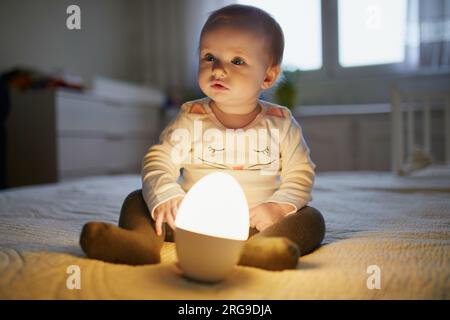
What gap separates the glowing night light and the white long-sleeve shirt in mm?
236

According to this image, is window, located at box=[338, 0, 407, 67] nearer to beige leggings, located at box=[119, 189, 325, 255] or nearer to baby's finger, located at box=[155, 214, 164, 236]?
beige leggings, located at box=[119, 189, 325, 255]

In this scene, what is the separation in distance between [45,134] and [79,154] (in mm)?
249

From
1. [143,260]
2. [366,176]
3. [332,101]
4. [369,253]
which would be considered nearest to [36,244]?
[143,260]

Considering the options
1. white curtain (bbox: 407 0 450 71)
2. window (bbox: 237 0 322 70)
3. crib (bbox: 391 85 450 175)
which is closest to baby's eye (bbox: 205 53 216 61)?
crib (bbox: 391 85 450 175)

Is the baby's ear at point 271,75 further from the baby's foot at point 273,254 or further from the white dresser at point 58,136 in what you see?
Answer: the white dresser at point 58,136

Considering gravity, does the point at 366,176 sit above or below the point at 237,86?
below

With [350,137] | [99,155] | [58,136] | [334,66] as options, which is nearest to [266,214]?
[58,136]

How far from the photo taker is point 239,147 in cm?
79

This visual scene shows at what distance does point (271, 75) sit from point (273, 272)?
0.41 meters

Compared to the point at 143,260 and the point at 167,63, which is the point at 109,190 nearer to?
the point at 143,260

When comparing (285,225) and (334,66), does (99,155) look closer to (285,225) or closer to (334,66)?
(334,66)

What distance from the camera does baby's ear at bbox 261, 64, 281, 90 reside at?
84 centimetres

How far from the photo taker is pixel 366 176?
1.96 metres

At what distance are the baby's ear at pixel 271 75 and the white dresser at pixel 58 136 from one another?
6.29 ft
